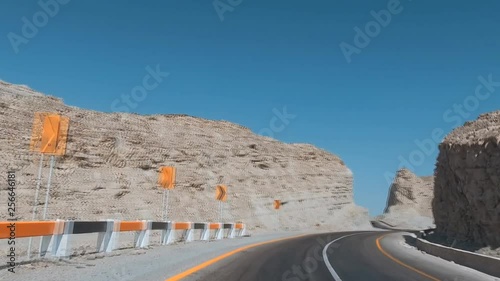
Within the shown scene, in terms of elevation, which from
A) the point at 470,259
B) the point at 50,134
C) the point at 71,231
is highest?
the point at 50,134

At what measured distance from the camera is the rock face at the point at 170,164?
3388cm

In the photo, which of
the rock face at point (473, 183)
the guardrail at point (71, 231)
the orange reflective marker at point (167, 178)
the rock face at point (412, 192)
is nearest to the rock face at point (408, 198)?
the rock face at point (412, 192)

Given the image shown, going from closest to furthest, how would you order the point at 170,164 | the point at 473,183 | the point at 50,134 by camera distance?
the point at 50,134 → the point at 473,183 → the point at 170,164

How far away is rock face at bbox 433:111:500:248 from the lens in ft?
68.2

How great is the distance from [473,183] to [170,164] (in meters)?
31.9

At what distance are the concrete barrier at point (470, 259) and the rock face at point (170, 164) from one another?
24.7 metres

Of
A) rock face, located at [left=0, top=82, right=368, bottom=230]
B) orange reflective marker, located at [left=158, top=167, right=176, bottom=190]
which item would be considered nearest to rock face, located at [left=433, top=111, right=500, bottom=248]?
orange reflective marker, located at [left=158, top=167, right=176, bottom=190]

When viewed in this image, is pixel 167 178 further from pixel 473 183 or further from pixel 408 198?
pixel 408 198

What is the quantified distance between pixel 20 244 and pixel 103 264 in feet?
37.0

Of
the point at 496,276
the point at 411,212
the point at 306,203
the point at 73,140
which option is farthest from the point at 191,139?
the point at 411,212

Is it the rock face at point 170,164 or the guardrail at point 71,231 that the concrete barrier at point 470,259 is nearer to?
the guardrail at point 71,231

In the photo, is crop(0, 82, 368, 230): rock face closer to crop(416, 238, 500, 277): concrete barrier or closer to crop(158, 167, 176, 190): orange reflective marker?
crop(158, 167, 176, 190): orange reflective marker

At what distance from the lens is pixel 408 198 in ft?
367

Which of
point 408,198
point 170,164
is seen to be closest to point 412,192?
point 408,198
